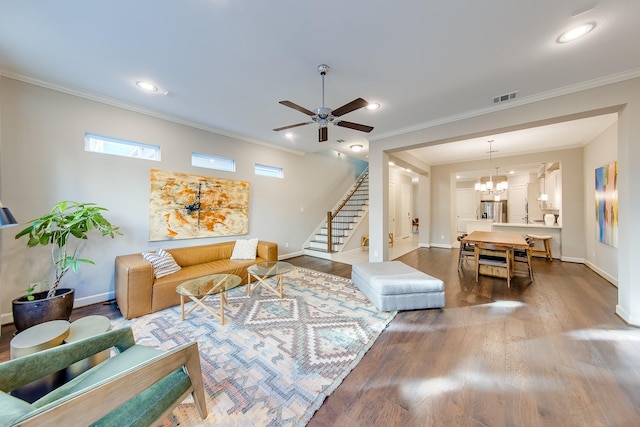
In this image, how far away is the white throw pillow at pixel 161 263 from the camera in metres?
3.19

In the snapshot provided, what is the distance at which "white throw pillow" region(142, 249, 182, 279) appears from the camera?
3.19m

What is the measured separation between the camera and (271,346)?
2.24 meters

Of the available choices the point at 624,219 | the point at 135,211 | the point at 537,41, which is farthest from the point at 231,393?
the point at 624,219

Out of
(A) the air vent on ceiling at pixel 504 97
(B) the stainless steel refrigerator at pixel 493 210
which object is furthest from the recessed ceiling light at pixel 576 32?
(B) the stainless steel refrigerator at pixel 493 210

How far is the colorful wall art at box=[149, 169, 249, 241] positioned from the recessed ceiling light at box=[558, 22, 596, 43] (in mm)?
4870

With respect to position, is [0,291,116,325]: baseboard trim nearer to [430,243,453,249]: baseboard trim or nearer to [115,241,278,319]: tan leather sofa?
[115,241,278,319]: tan leather sofa

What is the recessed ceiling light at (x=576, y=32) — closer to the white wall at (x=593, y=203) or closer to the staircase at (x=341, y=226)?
the white wall at (x=593, y=203)

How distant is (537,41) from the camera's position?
2.17 m

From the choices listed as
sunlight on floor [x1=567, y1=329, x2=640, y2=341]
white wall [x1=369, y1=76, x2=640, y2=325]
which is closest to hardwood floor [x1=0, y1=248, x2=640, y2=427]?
sunlight on floor [x1=567, y1=329, x2=640, y2=341]

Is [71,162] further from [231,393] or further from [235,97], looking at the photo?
[231,393]

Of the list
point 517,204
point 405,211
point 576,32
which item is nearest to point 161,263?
point 576,32

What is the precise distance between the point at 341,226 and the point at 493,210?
21.3 feet

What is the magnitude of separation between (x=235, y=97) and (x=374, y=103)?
2022mm

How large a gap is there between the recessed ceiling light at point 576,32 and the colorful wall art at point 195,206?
4.87 m
